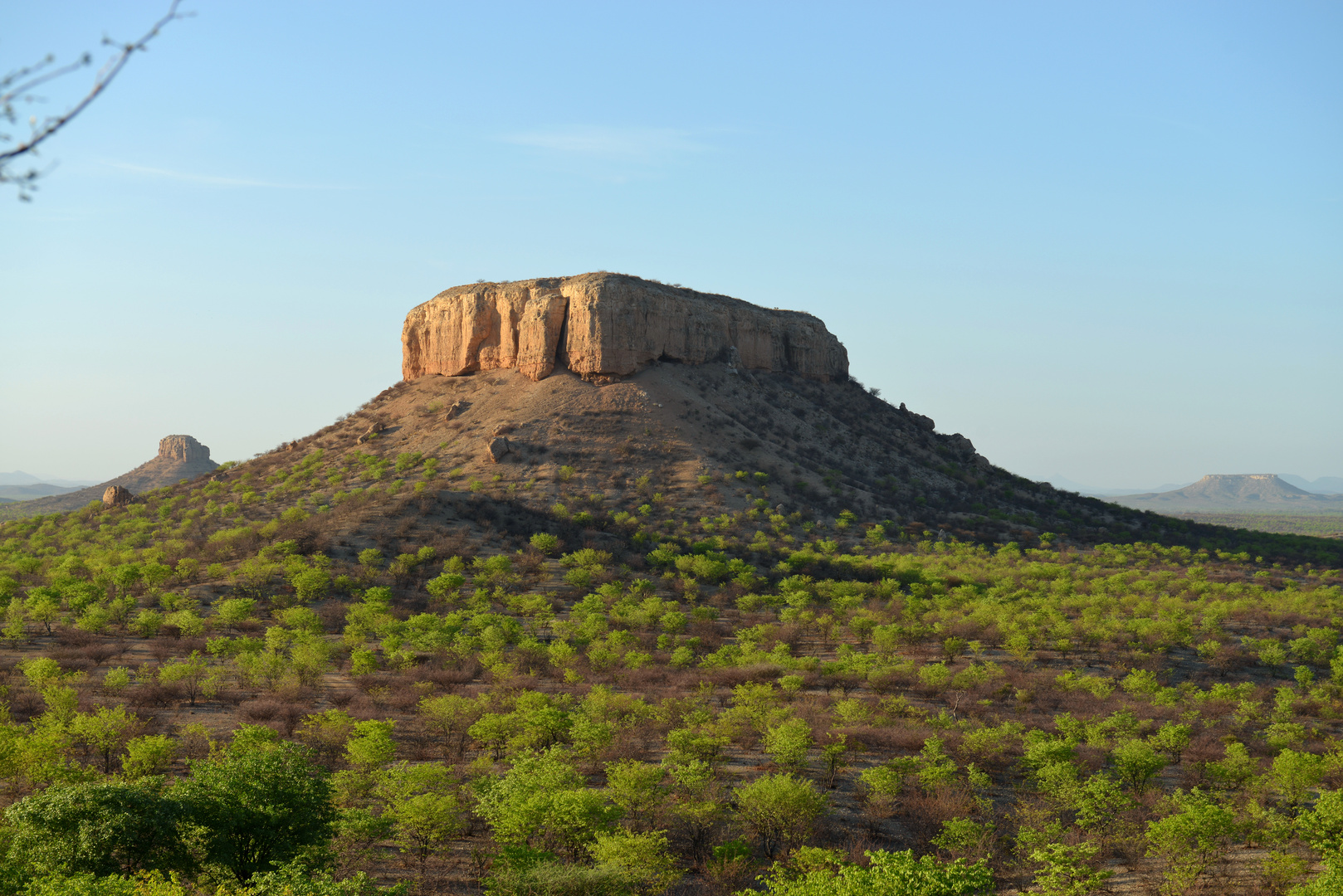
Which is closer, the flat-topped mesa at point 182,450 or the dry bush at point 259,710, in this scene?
the dry bush at point 259,710

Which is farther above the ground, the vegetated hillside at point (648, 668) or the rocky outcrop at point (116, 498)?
the rocky outcrop at point (116, 498)

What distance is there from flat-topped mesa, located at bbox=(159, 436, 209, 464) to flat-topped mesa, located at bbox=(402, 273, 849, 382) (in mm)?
58984

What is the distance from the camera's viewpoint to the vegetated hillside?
13.1 m

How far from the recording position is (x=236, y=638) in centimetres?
2630

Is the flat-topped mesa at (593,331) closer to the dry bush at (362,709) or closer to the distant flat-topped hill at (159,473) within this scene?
the dry bush at (362,709)

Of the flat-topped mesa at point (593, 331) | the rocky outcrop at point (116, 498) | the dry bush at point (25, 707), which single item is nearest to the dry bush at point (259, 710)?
the dry bush at point (25, 707)

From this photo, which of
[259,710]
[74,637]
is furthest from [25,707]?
[74,637]

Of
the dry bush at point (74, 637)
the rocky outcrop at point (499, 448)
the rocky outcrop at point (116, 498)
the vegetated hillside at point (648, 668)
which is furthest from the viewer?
the rocky outcrop at point (116, 498)

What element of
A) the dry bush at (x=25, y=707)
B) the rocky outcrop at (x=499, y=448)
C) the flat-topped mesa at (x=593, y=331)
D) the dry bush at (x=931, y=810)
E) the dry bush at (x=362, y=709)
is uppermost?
the flat-topped mesa at (x=593, y=331)

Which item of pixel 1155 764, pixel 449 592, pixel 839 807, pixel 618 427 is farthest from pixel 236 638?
pixel 618 427

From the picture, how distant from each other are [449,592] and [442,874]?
2115cm

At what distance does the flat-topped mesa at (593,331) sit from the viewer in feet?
175

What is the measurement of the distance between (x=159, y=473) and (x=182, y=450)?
4537mm

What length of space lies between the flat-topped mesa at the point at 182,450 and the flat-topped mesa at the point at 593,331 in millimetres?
58984
